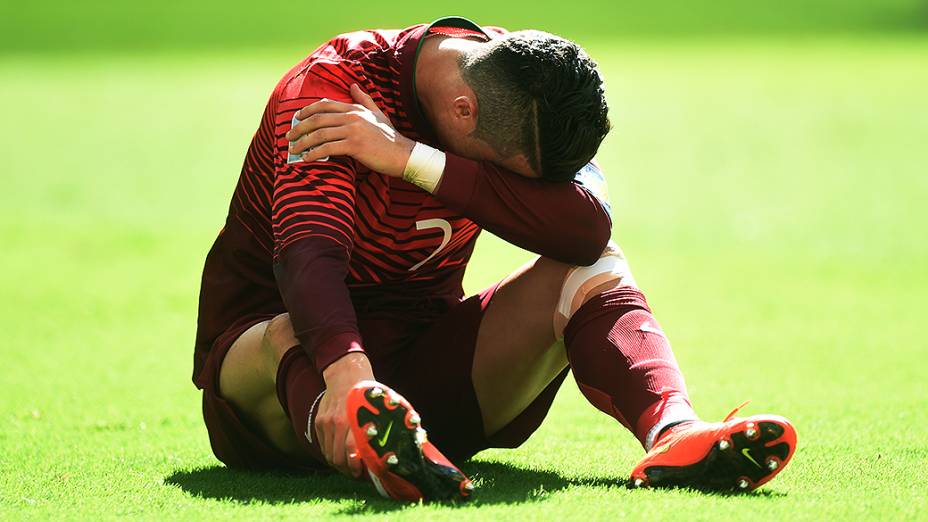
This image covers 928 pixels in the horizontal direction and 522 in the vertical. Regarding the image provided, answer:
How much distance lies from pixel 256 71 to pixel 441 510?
13.3m

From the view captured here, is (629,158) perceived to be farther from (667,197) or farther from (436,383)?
(436,383)

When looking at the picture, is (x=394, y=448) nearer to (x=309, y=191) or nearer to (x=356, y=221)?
(x=309, y=191)

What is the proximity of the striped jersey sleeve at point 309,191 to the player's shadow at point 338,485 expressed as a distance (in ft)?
1.70

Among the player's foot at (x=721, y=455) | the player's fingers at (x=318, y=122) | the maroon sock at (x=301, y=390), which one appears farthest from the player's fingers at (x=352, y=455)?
A: the player's fingers at (x=318, y=122)

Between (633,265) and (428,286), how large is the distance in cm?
464

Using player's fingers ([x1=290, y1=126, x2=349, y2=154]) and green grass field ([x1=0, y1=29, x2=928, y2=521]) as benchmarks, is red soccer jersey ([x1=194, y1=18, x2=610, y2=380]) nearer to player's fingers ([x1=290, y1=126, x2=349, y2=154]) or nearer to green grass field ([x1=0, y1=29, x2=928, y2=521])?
player's fingers ([x1=290, y1=126, x2=349, y2=154])

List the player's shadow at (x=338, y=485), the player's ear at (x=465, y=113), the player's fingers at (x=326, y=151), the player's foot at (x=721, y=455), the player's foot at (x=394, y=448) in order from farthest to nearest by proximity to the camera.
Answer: the player's ear at (x=465, y=113)
the player's fingers at (x=326, y=151)
the player's shadow at (x=338, y=485)
the player's foot at (x=721, y=455)
the player's foot at (x=394, y=448)

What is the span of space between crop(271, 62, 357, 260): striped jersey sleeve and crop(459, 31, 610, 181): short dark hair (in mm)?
330

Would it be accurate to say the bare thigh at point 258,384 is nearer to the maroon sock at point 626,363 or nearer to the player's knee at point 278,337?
the player's knee at point 278,337

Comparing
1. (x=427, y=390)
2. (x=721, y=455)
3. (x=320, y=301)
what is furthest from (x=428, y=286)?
(x=721, y=455)

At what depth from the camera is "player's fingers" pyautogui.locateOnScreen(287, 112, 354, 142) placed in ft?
9.14

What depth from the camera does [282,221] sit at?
271 centimetres

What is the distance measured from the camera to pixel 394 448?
2.39 metres

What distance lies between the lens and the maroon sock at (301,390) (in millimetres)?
2637
